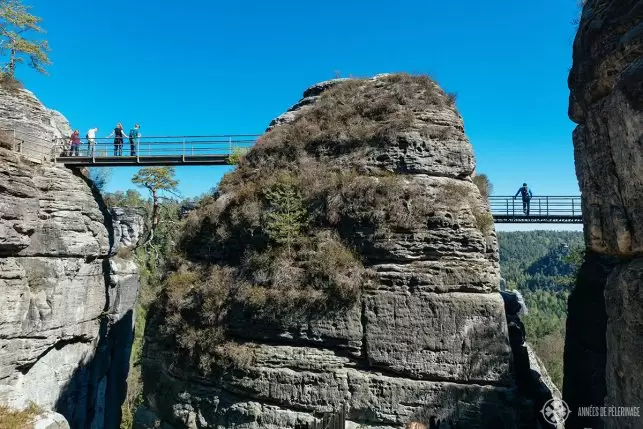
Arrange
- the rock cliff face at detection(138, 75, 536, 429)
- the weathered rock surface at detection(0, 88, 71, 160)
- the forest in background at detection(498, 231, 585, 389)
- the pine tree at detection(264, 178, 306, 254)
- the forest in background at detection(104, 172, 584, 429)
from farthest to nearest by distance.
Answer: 1. the forest in background at detection(498, 231, 585, 389)
2. the forest in background at detection(104, 172, 584, 429)
3. the weathered rock surface at detection(0, 88, 71, 160)
4. the pine tree at detection(264, 178, 306, 254)
5. the rock cliff face at detection(138, 75, 536, 429)

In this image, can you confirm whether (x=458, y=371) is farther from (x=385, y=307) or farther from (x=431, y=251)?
(x=431, y=251)

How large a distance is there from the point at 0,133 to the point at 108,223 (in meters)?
6.30

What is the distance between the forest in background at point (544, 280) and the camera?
1055 inches

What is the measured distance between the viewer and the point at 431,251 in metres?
8.23

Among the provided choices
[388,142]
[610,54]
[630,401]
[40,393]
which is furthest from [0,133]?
[630,401]

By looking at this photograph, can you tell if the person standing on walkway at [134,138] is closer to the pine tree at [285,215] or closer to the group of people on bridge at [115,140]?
the group of people on bridge at [115,140]

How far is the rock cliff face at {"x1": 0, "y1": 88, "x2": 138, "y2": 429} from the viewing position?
13227 mm

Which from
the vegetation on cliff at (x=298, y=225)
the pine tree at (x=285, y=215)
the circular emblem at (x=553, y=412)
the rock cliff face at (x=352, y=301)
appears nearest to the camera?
the rock cliff face at (x=352, y=301)

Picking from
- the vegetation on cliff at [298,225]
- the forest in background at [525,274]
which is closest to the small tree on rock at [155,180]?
the forest in background at [525,274]

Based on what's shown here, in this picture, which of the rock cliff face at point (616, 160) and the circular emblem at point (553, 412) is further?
the circular emblem at point (553, 412)

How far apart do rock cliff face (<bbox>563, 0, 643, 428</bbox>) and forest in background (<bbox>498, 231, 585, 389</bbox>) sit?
1011 centimetres

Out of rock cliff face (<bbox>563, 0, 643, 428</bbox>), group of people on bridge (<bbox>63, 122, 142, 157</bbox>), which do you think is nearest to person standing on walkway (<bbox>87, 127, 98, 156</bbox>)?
group of people on bridge (<bbox>63, 122, 142, 157</bbox>)

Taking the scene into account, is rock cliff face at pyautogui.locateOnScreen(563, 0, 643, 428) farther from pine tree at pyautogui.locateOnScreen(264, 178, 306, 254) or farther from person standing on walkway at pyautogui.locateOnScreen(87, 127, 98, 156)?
person standing on walkway at pyautogui.locateOnScreen(87, 127, 98, 156)

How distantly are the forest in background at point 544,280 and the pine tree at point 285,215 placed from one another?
11169 millimetres
